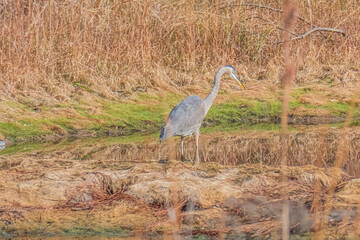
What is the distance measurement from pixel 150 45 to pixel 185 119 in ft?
15.2

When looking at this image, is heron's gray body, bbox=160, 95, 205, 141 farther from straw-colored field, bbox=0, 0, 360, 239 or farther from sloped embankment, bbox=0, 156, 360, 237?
sloped embankment, bbox=0, 156, 360, 237

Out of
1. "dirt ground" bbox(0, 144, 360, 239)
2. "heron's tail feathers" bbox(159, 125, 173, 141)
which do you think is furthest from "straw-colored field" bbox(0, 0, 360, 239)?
"heron's tail feathers" bbox(159, 125, 173, 141)

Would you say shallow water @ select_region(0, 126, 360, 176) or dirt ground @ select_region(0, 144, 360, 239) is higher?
dirt ground @ select_region(0, 144, 360, 239)

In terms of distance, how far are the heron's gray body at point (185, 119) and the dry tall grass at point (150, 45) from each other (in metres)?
3.23

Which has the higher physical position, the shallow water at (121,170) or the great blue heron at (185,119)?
the great blue heron at (185,119)

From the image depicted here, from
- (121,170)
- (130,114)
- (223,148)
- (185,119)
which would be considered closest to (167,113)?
(130,114)

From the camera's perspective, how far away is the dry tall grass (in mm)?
9242

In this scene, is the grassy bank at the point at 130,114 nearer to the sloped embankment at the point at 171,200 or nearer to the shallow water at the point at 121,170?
the shallow water at the point at 121,170

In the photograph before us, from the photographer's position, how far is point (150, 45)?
10242 mm

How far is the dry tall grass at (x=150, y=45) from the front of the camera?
9.24 meters

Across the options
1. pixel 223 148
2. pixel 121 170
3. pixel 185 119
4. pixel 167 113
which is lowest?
pixel 223 148

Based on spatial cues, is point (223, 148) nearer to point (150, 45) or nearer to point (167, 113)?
point (167, 113)

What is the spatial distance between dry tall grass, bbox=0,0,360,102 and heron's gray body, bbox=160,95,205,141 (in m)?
3.23

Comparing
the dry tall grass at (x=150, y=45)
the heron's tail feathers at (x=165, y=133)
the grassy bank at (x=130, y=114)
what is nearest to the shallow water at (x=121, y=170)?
the heron's tail feathers at (x=165, y=133)
